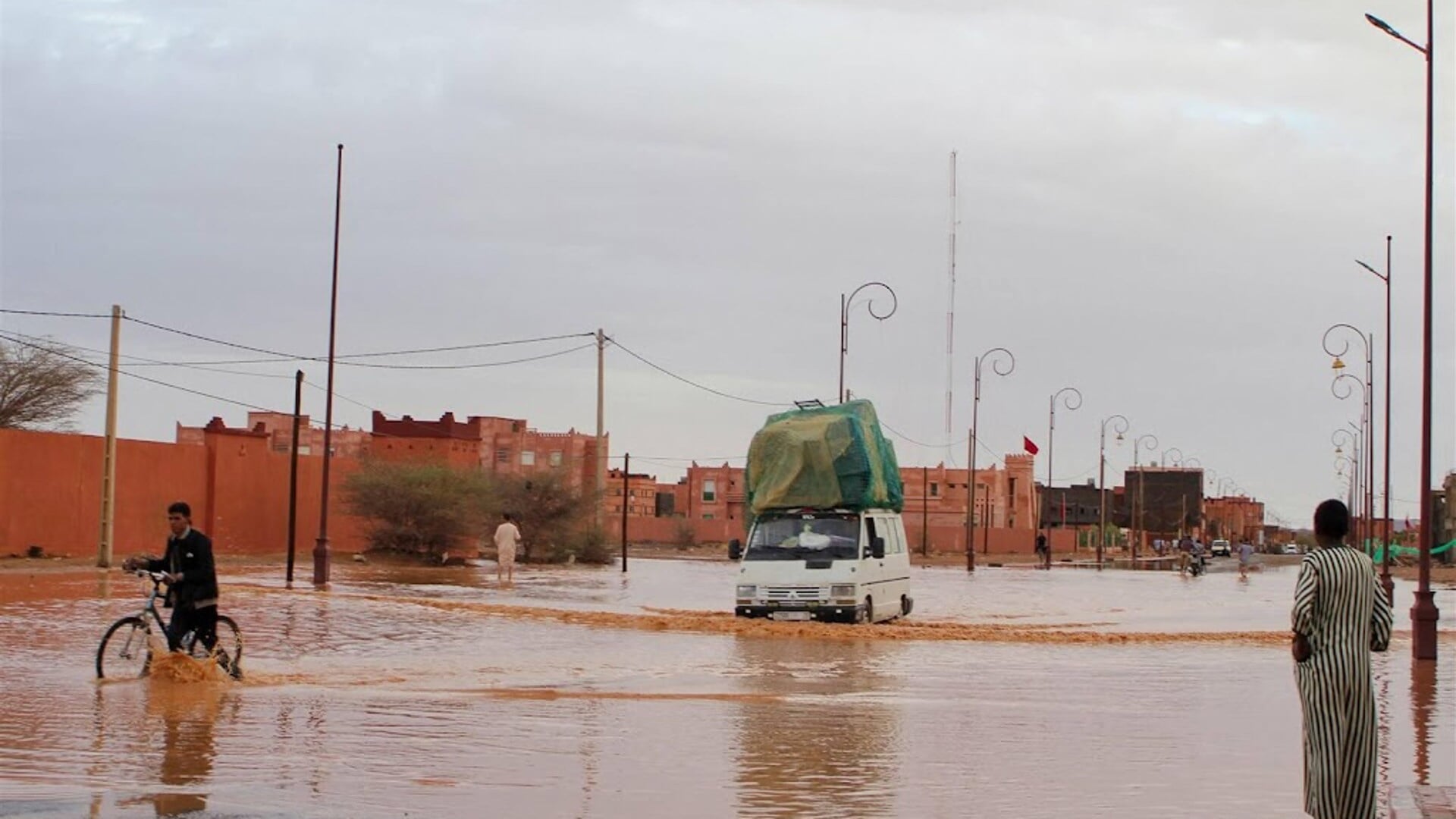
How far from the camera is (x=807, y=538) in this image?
1141 inches

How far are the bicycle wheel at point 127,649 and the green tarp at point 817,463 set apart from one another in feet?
46.2

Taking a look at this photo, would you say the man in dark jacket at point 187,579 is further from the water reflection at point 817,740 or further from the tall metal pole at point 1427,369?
the tall metal pole at point 1427,369

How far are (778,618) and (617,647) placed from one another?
208 inches

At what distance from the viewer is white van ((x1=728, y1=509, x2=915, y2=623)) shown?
28.2 meters

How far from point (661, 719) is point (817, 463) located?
14.5 meters

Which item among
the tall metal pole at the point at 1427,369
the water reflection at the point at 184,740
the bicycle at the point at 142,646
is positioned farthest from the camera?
the tall metal pole at the point at 1427,369

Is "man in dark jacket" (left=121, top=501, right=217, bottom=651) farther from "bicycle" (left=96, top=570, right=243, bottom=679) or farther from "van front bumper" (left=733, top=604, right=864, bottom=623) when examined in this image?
"van front bumper" (left=733, top=604, right=864, bottom=623)

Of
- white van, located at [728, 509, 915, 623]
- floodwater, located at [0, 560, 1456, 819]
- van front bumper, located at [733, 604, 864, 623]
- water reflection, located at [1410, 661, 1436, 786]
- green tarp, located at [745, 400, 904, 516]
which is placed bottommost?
floodwater, located at [0, 560, 1456, 819]

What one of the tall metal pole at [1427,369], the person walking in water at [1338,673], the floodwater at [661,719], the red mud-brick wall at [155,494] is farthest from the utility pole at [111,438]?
the person walking in water at [1338,673]

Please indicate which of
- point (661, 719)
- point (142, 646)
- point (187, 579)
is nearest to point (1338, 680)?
point (661, 719)

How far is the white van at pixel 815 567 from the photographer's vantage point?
28219mm

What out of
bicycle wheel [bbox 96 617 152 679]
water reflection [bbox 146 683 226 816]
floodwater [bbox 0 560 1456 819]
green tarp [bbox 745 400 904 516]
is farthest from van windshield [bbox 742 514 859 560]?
water reflection [bbox 146 683 226 816]

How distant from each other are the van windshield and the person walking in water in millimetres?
19632

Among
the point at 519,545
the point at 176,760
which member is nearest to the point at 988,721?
the point at 176,760
